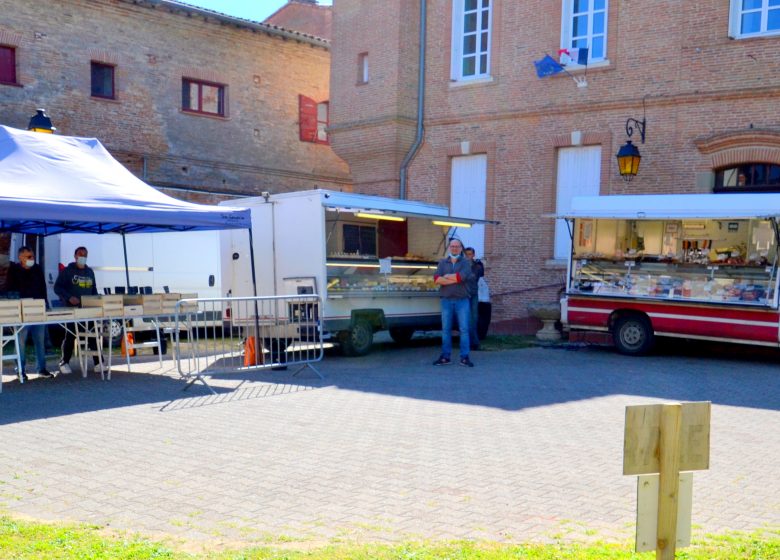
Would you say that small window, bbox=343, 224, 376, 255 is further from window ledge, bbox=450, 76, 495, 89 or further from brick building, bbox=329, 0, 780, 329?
window ledge, bbox=450, 76, 495, 89

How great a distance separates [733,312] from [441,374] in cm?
493

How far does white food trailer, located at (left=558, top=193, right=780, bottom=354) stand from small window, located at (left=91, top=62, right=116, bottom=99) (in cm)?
1402

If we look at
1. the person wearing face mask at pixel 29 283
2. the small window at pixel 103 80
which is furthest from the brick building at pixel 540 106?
the person wearing face mask at pixel 29 283

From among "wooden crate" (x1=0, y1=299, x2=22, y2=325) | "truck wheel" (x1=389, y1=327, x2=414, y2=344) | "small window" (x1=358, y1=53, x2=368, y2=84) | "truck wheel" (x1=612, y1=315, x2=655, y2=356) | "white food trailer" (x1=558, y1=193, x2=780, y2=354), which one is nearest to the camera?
"wooden crate" (x1=0, y1=299, x2=22, y2=325)

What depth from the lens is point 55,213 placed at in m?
9.95

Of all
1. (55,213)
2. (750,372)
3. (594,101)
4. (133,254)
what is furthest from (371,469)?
(594,101)

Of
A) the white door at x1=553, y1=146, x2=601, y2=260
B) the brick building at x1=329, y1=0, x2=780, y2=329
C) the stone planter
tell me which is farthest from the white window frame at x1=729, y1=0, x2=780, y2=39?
the stone planter

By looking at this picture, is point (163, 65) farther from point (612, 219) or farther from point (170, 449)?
point (170, 449)

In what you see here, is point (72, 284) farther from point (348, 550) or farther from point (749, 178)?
point (749, 178)

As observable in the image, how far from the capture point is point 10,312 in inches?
399

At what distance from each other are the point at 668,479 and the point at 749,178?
45.8 ft

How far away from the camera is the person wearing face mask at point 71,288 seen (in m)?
12.1

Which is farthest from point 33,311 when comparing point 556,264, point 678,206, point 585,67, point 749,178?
point 749,178

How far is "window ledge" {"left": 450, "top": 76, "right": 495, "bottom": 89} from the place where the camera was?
19422 millimetres
